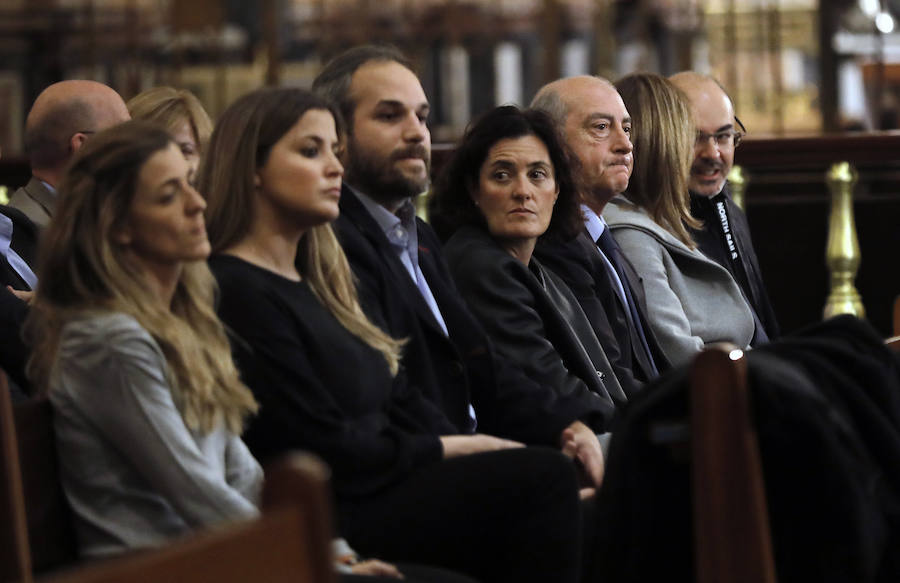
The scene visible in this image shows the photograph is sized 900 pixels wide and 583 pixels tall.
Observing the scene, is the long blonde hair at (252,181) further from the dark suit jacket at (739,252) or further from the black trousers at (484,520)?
the dark suit jacket at (739,252)

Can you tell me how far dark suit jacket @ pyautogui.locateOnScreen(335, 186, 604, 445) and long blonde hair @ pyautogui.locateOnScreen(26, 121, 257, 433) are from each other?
0.55 meters

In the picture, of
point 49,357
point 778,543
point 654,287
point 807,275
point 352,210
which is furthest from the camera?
point 807,275

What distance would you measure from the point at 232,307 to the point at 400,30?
7.82 m

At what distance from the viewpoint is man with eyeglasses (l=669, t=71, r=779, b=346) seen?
4207 mm

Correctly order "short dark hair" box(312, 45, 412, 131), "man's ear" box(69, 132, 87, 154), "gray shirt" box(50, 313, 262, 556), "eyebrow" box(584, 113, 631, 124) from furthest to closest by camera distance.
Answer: "eyebrow" box(584, 113, 631, 124)
"man's ear" box(69, 132, 87, 154)
"short dark hair" box(312, 45, 412, 131)
"gray shirt" box(50, 313, 262, 556)

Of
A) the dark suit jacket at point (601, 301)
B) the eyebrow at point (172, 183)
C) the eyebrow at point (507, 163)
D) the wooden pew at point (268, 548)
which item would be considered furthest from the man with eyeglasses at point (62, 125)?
the wooden pew at point (268, 548)

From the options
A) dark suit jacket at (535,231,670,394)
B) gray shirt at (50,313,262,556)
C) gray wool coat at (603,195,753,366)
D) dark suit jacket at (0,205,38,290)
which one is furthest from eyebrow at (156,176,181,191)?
gray wool coat at (603,195,753,366)

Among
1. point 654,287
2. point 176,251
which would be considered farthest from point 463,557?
point 654,287

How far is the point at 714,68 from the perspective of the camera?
10.1m

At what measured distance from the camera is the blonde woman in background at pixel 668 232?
3.81 meters

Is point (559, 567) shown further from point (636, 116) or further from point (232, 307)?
point (636, 116)

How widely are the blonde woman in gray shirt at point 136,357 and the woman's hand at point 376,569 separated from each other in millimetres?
193

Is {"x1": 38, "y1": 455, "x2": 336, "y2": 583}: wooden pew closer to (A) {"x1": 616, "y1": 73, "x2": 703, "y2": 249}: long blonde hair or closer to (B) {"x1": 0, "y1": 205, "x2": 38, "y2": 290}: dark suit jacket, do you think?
(B) {"x1": 0, "y1": 205, "x2": 38, "y2": 290}: dark suit jacket

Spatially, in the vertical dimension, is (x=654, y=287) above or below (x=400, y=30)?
below
